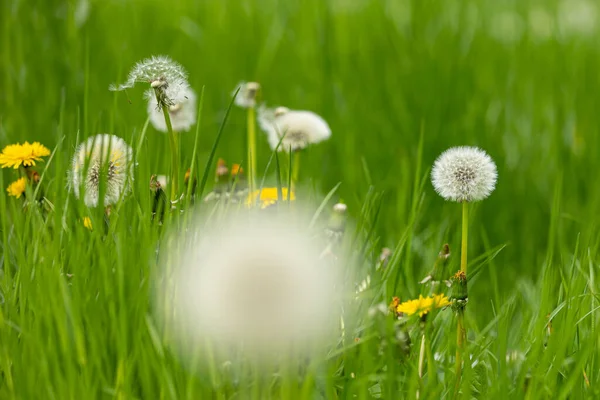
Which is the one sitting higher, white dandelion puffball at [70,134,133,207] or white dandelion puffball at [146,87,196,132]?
white dandelion puffball at [146,87,196,132]

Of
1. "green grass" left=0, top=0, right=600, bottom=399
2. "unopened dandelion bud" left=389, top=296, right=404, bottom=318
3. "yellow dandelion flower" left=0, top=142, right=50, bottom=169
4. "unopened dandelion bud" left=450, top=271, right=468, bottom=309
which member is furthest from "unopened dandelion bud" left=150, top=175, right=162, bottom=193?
"unopened dandelion bud" left=450, top=271, right=468, bottom=309

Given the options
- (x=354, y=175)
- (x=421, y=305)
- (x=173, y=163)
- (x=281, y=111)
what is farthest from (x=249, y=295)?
(x=354, y=175)

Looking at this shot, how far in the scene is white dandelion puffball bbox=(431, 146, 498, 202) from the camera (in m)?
1.51

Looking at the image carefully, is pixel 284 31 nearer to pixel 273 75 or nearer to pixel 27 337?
pixel 273 75

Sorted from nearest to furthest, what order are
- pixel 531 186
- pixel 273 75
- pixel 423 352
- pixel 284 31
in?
pixel 423 352 < pixel 531 186 < pixel 273 75 < pixel 284 31

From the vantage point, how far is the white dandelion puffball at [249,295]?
3.97 ft

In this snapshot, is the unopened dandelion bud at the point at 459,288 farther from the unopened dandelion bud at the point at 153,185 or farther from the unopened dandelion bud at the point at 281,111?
the unopened dandelion bud at the point at 281,111

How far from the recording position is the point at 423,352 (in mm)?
1398

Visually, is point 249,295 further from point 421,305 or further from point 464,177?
point 464,177

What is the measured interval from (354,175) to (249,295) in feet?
5.36

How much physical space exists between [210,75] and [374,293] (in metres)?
2.36

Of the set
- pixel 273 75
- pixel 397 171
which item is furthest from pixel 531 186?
pixel 273 75

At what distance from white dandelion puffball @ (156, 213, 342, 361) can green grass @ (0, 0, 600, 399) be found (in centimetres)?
5

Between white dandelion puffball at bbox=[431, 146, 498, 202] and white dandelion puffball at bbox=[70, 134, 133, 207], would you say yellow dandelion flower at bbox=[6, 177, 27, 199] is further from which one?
white dandelion puffball at bbox=[431, 146, 498, 202]
